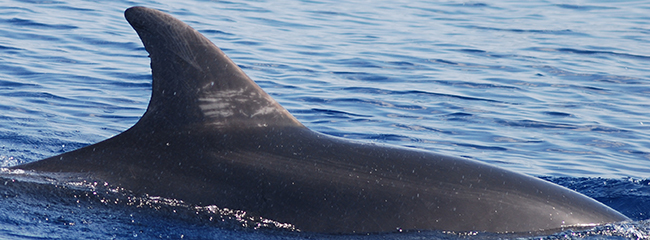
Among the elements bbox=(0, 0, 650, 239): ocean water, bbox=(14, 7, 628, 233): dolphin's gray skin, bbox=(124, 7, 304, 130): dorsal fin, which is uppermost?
bbox=(124, 7, 304, 130): dorsal fin

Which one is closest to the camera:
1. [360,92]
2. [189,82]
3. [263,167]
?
[263,167]

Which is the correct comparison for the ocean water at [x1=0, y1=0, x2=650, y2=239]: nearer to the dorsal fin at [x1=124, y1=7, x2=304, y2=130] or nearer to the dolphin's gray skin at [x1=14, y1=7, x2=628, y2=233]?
the dolphin's gray skin at [x1=14, y1=7, x2=628, y2=233]

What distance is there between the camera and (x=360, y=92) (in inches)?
536

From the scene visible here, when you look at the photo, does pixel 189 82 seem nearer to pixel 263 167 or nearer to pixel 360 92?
pixel 263 167

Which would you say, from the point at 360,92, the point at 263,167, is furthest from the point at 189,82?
the point at 360,92

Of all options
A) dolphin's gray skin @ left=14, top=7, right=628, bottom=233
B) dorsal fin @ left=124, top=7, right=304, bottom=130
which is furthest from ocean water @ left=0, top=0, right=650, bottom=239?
dorsal fin @ left=124, top=7, right=304, bottom=130

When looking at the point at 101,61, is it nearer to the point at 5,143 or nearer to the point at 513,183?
the point at 5,143

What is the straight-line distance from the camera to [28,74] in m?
13.3

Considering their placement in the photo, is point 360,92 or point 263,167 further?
point 360,92

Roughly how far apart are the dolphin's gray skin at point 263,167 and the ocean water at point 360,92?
14 cm

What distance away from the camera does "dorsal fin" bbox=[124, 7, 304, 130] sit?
5.45 metres

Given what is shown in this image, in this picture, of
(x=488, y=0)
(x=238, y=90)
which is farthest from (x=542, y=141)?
(x=488, y=0)

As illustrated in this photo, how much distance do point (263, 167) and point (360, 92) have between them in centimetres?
835

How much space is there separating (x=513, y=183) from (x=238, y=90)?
6.69 feet
